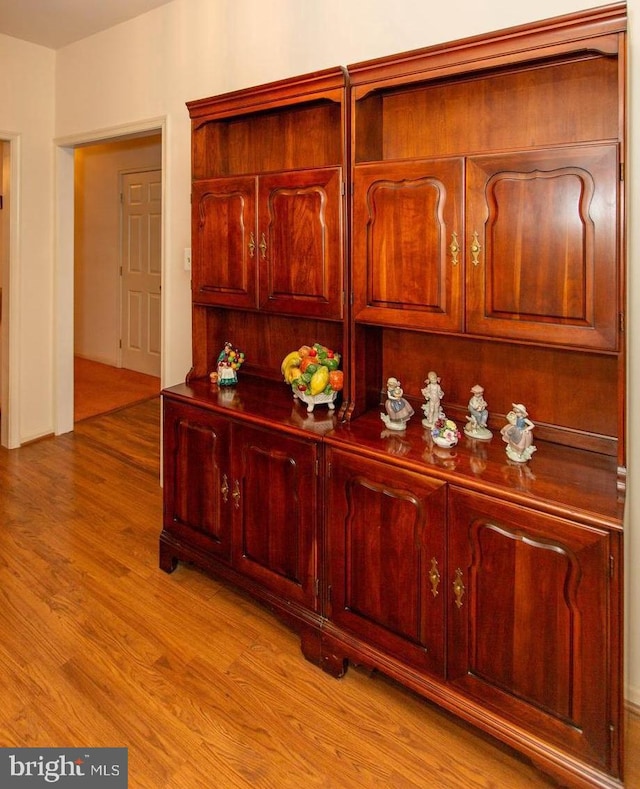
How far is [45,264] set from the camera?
409 centimetres

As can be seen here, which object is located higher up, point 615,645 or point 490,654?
point 615,645

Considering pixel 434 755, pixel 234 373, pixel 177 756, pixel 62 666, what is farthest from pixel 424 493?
pixel 62 666

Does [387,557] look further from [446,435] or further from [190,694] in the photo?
[190,694]

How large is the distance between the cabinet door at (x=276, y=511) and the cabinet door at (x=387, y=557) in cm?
9

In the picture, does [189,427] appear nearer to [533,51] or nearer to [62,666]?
[62,666]

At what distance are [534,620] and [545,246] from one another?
1.01m

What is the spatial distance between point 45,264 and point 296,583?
3222 mm

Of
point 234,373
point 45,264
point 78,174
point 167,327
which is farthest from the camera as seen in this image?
point 78,174

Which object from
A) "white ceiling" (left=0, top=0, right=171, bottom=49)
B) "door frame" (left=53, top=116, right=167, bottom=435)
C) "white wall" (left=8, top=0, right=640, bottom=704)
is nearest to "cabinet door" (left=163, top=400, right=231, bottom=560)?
"white wall" (left=8, top=0, right=640, bottom=704)

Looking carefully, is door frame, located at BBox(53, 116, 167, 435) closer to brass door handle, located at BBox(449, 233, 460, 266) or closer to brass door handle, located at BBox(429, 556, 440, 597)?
brass door handle, located at BBox(449, 233, 460, 266)

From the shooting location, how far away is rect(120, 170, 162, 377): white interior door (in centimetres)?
606

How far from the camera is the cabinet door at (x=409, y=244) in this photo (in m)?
1.73

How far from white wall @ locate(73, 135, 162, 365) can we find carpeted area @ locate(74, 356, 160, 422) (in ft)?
1.02

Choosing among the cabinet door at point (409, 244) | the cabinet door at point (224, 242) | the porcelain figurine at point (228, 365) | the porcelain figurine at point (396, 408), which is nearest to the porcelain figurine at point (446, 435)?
the porcelain figurine at point (396, 408)
